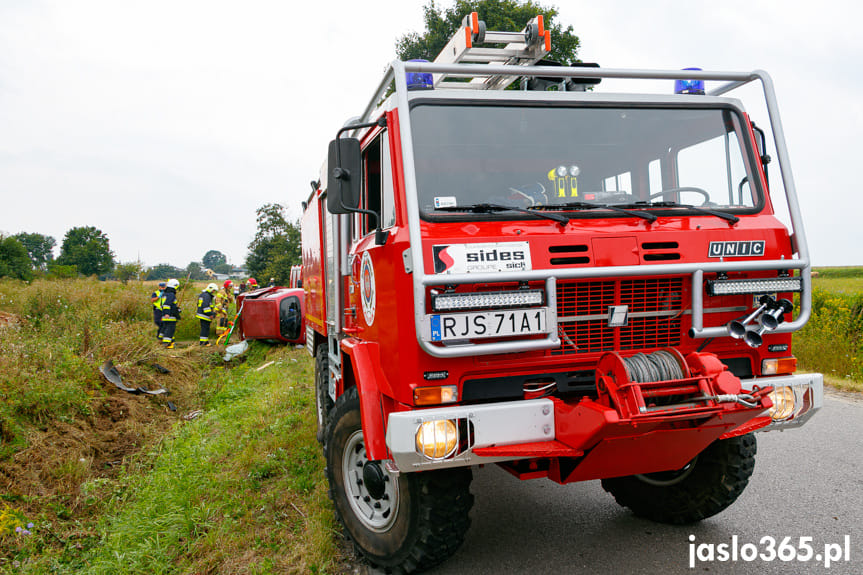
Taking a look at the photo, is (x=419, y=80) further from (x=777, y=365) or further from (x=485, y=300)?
(x=777, y=365)

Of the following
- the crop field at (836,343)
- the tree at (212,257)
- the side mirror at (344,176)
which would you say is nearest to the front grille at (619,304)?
the side mirror at (344,176)

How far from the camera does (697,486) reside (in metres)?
3.82

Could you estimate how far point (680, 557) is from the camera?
3.53 metres

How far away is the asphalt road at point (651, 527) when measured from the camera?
3.47 m

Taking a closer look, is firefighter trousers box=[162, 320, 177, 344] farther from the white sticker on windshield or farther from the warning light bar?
the warning light bar

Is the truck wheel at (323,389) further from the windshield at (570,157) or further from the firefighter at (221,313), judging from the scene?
the firefighter at (221,313)

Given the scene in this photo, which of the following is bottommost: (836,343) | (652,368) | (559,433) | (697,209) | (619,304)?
A: (836,343)

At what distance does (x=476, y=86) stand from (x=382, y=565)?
3526 millimetres

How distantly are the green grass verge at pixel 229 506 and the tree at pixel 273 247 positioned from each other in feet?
119

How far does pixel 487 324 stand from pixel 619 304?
2.50 ft

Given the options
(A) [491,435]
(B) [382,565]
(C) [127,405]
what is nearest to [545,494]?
(B) [382,565]

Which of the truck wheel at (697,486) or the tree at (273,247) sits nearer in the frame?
the truck wheel at (697,486)

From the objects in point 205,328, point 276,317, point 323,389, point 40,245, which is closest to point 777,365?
point 323,389

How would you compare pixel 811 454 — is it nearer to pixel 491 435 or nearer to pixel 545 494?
pixel 545 494
